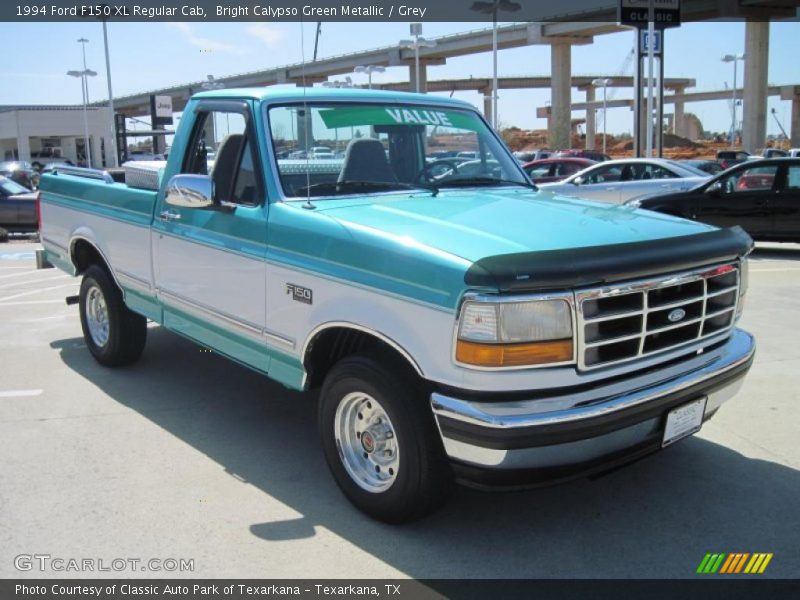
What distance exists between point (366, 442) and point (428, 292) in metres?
0.93

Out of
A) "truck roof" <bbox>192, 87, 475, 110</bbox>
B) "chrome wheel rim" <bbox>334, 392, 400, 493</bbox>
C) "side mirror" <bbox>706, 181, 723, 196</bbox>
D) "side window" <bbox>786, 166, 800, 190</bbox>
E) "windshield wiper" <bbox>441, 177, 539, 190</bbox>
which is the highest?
"truck roof" <bbox>192, 87, 475, 110</bbox>

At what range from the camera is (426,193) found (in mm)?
4516

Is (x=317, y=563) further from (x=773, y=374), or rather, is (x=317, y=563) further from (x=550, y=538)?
(x=773, y=374)

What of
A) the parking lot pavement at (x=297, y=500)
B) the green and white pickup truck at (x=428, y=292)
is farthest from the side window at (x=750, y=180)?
the green and white pickup truck at (x=428, y=292)

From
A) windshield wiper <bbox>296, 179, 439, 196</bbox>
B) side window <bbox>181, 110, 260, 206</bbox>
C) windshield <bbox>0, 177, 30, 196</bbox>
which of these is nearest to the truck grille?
windshield wiper <bbox>296, 179, 439, 196</bbox>

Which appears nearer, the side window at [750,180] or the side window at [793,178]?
the side window at [793,178]

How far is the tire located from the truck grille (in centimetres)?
75

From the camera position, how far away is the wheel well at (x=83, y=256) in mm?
6516

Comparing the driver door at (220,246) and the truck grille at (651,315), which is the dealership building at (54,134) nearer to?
the driver door at (220,246)

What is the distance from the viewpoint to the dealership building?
72562mm

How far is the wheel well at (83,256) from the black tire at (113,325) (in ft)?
0.50

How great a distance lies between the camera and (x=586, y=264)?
3.17 meters

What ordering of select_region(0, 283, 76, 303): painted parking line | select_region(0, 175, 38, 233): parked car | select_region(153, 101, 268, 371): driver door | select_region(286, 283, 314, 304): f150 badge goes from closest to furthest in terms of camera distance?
select_region(286, 283, 314, 304): f150 badge → select_region(153, 101, 268, 371): driver door → select_region(0, 283, 76, 303): painted parking line → select_region(0, 175, 38, 233): parked car

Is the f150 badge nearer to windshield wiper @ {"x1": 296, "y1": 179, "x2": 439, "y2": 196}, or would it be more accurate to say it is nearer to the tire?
the tire
